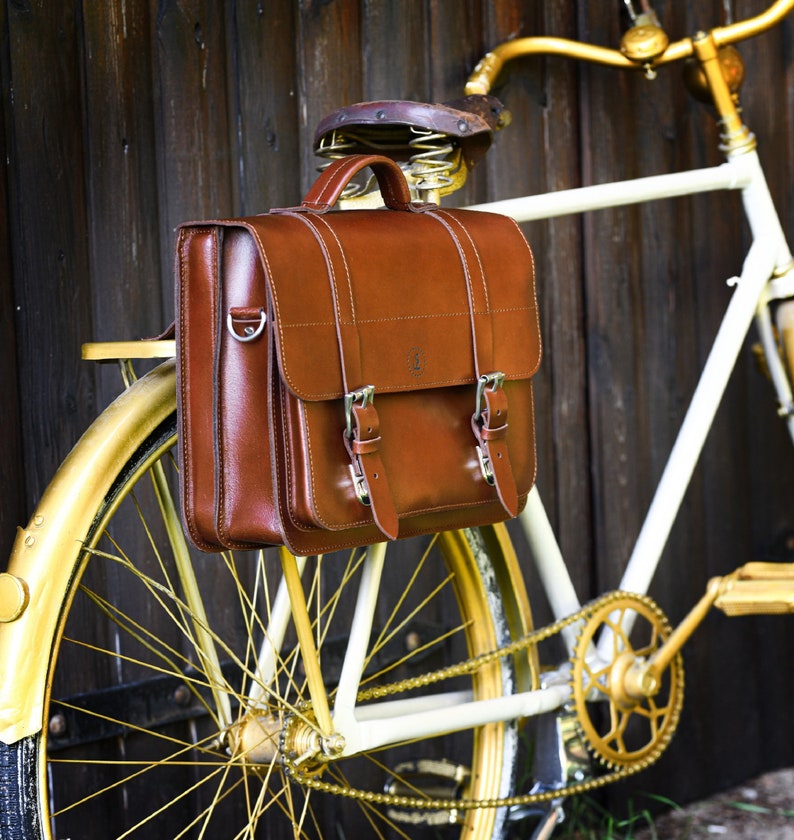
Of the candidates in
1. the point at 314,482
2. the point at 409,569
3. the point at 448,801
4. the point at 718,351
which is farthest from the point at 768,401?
the point at 314,482

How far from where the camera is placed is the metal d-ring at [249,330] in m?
1.25

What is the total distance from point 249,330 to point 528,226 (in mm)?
1075

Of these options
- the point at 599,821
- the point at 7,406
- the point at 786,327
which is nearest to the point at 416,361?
the point at 7,406

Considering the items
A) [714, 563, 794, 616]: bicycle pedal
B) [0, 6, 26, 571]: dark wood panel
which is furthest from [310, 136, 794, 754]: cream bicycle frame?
[0, 6, 26, 571]: dark wood panel

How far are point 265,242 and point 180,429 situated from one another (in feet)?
0.76

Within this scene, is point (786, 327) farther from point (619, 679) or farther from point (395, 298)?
point (395, 298)

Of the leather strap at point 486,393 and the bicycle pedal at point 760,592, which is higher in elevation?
the leather strap at point 486,393

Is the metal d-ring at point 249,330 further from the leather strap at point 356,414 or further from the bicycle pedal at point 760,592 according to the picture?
the bicycle pedal at point 760,592

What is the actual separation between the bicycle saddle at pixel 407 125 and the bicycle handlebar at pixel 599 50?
0.88 feet

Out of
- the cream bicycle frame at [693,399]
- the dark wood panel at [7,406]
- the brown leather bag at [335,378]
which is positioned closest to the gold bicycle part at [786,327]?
the cream bicycle frame at [693,399]

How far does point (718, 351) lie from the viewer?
1.92 meters

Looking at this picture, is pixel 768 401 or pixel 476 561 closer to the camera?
pixel 476 561

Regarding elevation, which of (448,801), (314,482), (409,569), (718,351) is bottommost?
(448,801)

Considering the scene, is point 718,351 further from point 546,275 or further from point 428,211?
point 428,211
